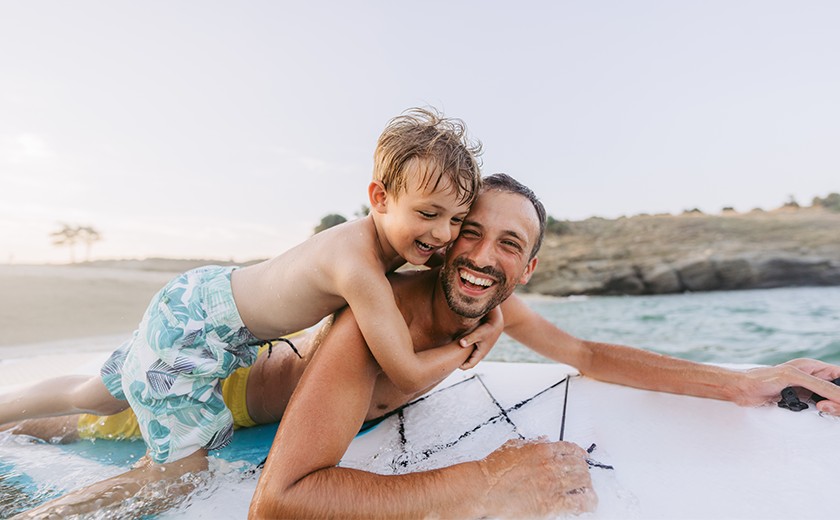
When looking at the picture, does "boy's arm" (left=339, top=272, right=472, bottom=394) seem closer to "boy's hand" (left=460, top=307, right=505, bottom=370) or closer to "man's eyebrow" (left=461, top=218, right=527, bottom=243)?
"boy's hand" (left=460, top=307, right=505, bottom=370)

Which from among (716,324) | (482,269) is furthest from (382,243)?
(716,324)

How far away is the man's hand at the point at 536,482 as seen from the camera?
1.62 metres

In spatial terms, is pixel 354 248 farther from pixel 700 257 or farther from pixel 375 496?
pixel 700 257

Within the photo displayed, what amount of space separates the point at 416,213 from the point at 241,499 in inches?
54.0

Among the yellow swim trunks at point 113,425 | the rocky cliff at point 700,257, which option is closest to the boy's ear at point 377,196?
the yellow swim trunks at point 113,425

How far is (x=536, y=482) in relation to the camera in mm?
1691

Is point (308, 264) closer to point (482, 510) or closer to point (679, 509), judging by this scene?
point (482, 510)

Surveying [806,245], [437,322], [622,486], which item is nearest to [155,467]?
[437,322]

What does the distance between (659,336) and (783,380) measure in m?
9.98

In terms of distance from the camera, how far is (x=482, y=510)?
1.60 metres

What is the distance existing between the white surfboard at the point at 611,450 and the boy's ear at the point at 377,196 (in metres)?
1.16

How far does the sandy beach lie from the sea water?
6.69 m

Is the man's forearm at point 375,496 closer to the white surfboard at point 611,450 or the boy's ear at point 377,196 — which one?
the white surfboard at point 611,450

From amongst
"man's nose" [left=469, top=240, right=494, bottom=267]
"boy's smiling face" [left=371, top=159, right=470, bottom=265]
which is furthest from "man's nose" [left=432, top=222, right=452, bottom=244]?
"man's nose" [left=469, top=240, right=494, bottom=267]
